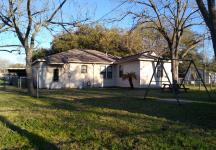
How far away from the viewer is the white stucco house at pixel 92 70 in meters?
34.7

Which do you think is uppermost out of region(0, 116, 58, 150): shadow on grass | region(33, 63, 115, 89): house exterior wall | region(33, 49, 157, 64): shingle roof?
region(33, 49, 157, 64): shingle roof

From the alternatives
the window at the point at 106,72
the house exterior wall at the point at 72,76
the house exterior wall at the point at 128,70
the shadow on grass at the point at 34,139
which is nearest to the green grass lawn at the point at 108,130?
the shadow on grass at the point at 34,139

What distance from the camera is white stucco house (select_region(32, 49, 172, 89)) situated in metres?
34.7

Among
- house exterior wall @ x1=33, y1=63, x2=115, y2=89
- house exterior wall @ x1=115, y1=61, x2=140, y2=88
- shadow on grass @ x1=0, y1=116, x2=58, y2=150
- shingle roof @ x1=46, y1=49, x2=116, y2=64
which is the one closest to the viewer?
shadow on grass @ x1=0, y1=116, x2=58, y2=150

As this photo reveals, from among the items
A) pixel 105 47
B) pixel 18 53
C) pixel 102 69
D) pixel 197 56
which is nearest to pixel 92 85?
pixel 102 69

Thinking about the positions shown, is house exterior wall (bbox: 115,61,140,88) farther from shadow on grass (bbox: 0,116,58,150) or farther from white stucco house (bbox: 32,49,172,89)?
shadow on grass (bbox: 0,116,58,150)

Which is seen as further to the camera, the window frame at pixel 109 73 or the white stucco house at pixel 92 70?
the window frame at pixel 109 73

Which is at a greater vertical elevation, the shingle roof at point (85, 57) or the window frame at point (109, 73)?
the shingle roof at point (85, 57)

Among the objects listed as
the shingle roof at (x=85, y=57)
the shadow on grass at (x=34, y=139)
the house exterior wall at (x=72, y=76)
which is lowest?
the shadow on grass at (x=34, y=139)

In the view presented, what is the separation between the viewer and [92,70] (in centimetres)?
3753

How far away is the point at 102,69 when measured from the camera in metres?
38.2

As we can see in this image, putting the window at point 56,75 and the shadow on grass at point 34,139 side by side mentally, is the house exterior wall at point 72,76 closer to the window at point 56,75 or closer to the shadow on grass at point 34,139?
the window at point 56,75

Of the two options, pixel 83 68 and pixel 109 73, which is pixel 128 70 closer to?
pixel 109 73

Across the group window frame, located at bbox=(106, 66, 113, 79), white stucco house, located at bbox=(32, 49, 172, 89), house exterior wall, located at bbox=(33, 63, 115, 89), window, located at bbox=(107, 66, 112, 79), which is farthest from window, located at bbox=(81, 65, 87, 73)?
window, located at bbox=(107, 66, 112, 79)
